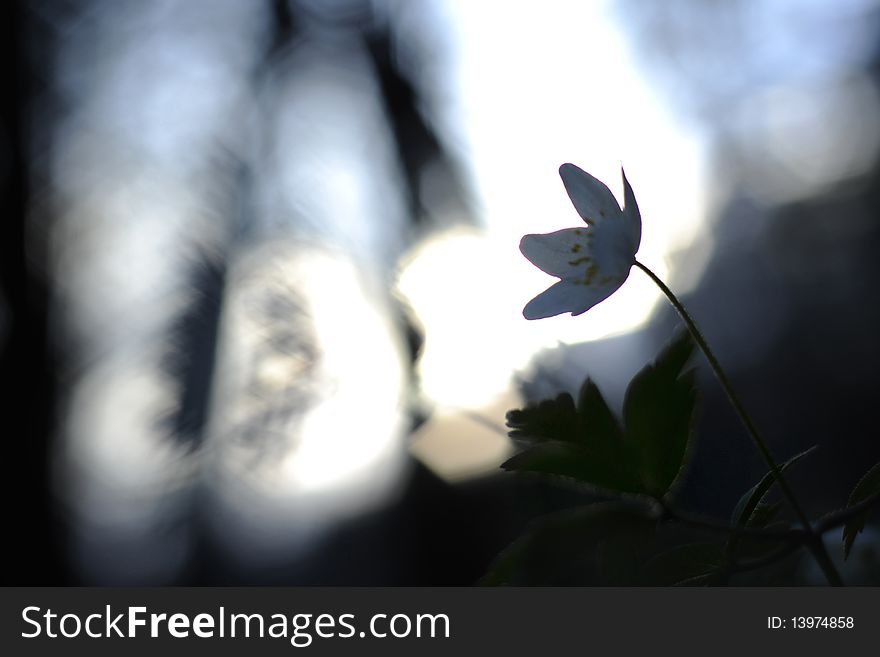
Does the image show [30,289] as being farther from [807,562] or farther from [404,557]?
[807,562]

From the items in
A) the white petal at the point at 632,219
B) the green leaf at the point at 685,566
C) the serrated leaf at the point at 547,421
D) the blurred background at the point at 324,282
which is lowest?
the green leaf at the point at 685,566

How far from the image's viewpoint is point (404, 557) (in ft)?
4.42

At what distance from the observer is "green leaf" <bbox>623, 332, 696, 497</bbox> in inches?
11.0

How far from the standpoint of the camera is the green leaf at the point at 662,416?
0.28m

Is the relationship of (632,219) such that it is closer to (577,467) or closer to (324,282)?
(577,467)

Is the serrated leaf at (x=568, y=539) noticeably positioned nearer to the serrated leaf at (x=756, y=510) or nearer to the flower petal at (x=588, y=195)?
the serrated leaf at (x=756, y=510)

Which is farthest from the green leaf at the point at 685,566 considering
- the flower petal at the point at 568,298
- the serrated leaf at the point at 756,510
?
the flower petal at the point at 568,298

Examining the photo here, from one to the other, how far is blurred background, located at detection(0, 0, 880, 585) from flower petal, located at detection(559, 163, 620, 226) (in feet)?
0.07

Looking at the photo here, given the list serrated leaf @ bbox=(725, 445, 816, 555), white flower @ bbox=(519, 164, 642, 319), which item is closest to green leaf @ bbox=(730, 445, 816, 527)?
serrated leaf @ bbox=(725, 445, 816, 555)

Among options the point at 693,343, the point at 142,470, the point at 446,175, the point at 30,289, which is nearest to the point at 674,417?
the point at 693,343

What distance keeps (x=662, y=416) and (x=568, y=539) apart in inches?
2.7

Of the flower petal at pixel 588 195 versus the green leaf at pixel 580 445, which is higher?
the flower petal at pixel 588 195

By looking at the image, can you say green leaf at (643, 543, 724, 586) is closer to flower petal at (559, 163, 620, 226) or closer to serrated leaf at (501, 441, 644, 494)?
serrated leaf at (501, 441, 644, 494)

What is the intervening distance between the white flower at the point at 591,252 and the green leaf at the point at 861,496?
130mm
